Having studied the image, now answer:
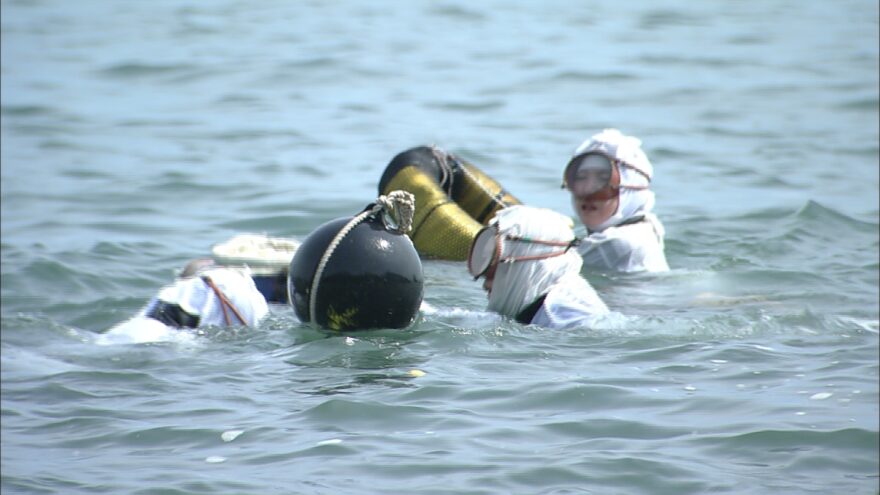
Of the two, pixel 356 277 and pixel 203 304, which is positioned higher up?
pixel 356 277

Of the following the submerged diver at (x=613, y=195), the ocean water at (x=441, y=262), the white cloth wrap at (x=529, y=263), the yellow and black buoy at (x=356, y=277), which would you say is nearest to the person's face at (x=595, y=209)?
the submerged diver at (x=613, y=195)

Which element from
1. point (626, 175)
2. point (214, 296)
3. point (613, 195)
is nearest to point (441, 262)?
point (613, 195)

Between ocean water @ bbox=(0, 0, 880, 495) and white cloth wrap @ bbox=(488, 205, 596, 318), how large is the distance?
20cm

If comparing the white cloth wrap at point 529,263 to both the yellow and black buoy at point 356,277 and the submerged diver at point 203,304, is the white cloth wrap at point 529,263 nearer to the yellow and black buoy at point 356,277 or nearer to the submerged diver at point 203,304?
the yellow and black buoy at point 356,277

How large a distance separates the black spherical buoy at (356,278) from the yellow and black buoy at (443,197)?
2515 mm

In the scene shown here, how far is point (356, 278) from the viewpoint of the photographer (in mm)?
9141

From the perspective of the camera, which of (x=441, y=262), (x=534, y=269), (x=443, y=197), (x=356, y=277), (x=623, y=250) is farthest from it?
(x=443, y=197)

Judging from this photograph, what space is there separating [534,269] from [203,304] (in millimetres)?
2067

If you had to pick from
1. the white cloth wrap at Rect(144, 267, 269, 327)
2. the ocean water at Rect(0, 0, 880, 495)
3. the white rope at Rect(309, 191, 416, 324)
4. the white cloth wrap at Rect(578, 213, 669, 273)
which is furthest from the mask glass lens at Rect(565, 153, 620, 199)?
the white cloth wrap at Rect(144, 267, 269, 327)

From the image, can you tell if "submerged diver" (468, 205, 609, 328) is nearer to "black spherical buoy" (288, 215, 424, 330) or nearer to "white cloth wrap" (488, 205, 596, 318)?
"white cloth wrap" (488, 205, 596, 318)

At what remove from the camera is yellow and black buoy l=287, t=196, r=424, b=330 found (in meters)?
9.15

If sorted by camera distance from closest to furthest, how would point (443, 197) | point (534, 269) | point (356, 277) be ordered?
point (356, 277), point (534, 269), point (443, 197)

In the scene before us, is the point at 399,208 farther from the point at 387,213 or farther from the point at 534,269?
the point at 534,269

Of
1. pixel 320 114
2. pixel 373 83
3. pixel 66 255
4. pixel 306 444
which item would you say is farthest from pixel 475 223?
pixel 373 83
